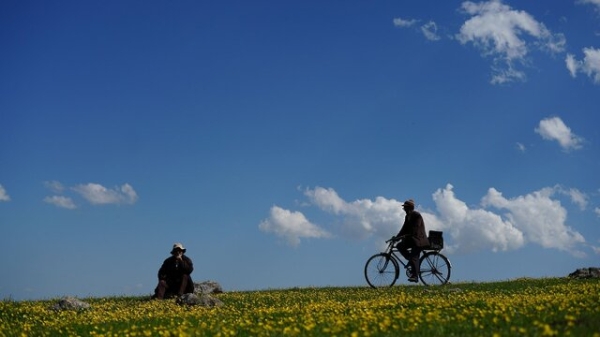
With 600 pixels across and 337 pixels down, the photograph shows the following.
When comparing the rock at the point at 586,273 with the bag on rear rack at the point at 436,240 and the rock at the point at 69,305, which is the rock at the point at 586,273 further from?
the rock at the point at 69,305

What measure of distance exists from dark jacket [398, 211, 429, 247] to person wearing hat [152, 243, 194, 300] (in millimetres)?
8403

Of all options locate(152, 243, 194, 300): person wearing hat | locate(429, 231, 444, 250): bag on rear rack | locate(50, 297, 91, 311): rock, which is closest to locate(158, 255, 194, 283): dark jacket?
locate(152, 243, 194, 300): person wearing hat

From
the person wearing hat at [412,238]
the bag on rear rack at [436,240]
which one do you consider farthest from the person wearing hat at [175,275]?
the bag on rear rack at [436,240]

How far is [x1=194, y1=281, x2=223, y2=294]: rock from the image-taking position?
25397 millimetres

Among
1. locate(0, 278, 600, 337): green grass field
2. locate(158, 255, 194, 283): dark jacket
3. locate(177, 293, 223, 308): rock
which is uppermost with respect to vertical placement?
locate(158, 255, 194, 283): dark jacket

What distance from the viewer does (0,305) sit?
830 inches

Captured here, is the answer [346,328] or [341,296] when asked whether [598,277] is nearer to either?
[341,296]

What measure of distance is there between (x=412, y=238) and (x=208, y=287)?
9.46 metres

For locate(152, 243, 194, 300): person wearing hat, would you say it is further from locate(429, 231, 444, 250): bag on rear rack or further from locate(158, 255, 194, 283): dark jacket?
locate(429, 231, 444, 250): bag on rear rack

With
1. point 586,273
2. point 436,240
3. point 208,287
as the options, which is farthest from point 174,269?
point 586,273

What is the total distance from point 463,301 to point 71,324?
31.9 ft

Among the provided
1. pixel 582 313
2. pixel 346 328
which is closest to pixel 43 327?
pixel 346 328

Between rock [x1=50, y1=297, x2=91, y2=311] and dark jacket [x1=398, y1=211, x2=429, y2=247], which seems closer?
rock [x1=50, y1=297, x2=91, y2=311]

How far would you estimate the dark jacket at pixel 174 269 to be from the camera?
866 inches
